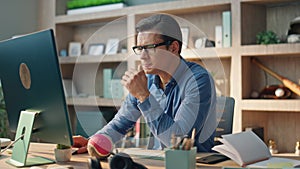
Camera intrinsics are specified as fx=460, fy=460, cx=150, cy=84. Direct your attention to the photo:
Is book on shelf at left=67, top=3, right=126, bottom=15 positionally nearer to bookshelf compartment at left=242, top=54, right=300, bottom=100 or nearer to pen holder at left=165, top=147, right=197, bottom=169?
bookshelf compartment at left=242, top=54, right=300, bottom=100

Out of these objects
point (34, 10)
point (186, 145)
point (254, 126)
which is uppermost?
point (34, 10)

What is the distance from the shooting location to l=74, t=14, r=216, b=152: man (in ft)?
5.34

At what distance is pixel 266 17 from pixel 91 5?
155 cm

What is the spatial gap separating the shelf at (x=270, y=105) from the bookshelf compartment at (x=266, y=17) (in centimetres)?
43

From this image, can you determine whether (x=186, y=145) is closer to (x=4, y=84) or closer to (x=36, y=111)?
(x=36, y=111)

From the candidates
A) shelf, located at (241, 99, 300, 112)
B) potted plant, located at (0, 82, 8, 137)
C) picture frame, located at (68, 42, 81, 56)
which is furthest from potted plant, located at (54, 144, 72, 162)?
picture frame, located at (68, 42, 81, 56)

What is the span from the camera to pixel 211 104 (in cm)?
188

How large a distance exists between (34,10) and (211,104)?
116 inches

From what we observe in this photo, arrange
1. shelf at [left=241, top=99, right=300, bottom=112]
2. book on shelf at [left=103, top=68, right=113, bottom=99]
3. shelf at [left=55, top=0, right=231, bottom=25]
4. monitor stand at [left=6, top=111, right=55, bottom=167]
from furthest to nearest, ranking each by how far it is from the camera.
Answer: book on shelf at [left=103, top=68, right=113, bottom=99] < shelf at [left=55, top=0, right=231, bottom=25] < shelf at [left=241, top=99, right=300, bottom=112] < monitor stand at [left=6, top=111, right=55, bottom=167]

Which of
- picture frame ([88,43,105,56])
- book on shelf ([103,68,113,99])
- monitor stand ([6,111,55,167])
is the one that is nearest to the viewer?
monitor stand ([6,111,55,167])

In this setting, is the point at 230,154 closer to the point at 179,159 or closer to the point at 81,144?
the point at 179,159

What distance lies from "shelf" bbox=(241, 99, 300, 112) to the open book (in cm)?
154

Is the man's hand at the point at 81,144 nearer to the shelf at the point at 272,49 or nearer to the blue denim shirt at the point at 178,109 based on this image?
the blue denim shirt at the point at 178,109

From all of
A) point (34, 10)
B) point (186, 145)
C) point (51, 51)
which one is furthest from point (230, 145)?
point (34, 10)
